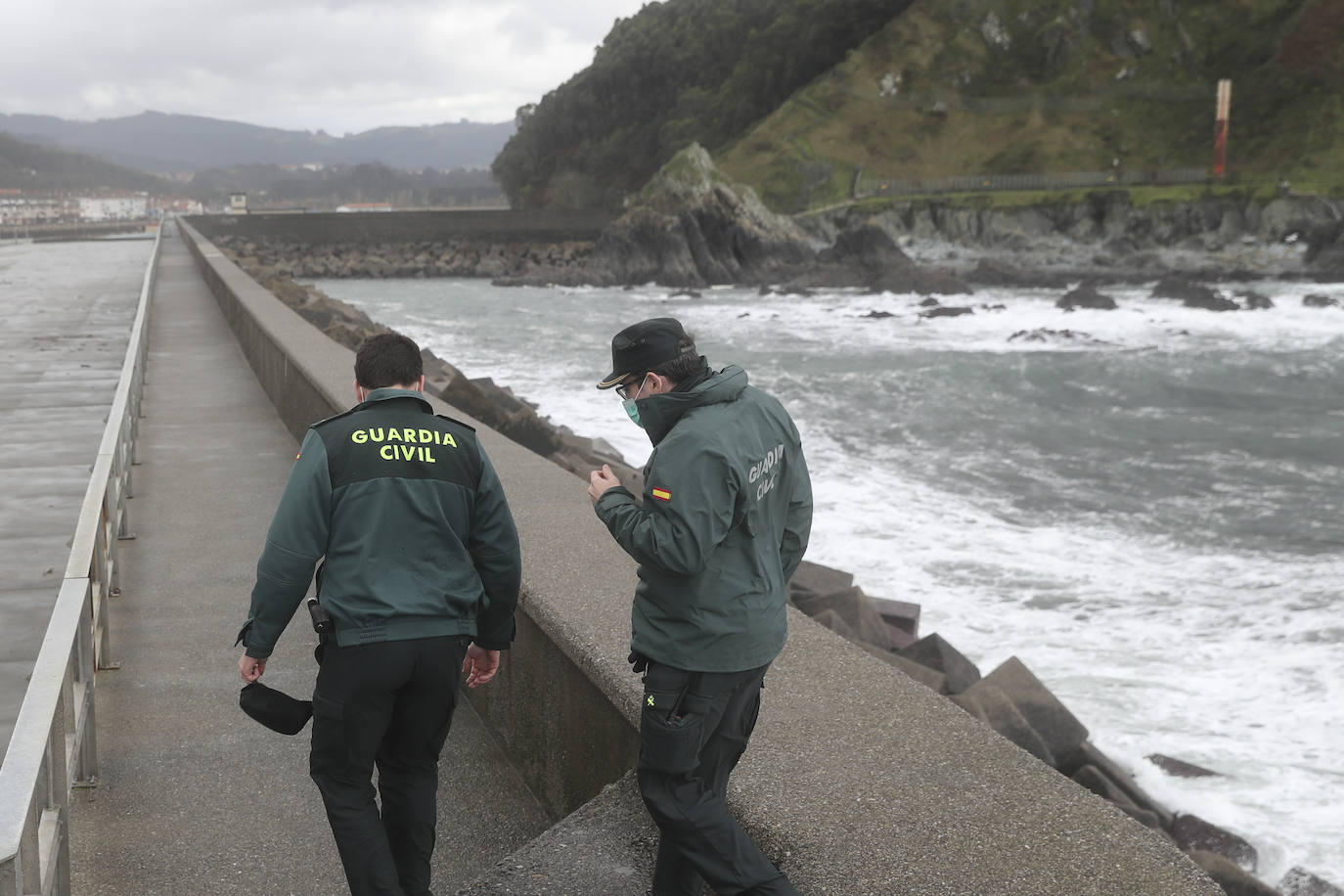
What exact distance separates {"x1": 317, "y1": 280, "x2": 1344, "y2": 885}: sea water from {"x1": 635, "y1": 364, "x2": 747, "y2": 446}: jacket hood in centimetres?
444

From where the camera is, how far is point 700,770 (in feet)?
8.52

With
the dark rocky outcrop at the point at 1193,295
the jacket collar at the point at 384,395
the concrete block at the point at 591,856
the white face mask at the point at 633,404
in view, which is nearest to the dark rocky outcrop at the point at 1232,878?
the concrete block at the point at 591,856

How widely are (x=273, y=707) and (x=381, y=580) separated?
396 millimetres

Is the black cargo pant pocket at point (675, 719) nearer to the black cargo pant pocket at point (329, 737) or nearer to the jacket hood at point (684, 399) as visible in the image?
the jacket hood at point (684, 399)

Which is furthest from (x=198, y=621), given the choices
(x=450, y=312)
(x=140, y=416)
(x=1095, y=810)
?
(x=450, y=312)

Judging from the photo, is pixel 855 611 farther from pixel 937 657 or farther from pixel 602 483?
pixel 602 483

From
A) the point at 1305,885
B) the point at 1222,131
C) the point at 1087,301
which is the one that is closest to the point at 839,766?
the point at 1305,885

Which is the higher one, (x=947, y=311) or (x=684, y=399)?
(x=684, y=399)

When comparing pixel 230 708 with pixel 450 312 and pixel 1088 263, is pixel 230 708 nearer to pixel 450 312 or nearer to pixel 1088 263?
pixel 450 312

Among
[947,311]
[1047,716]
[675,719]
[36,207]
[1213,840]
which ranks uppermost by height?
[36,207]

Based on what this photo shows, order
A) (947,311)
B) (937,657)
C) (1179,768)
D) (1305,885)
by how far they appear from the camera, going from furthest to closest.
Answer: (947,311)
(937,657)
(1179,768)
(1305,885)

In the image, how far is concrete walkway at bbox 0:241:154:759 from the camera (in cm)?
623

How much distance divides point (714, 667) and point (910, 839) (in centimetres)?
59

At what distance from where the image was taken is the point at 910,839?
103 inches
